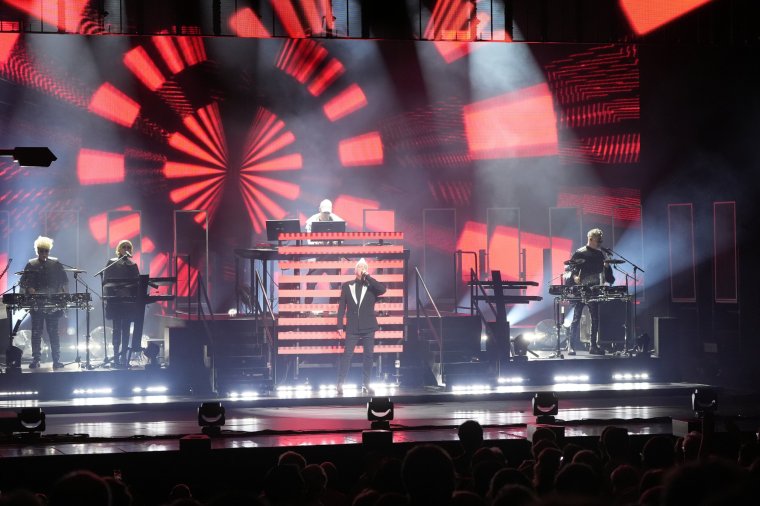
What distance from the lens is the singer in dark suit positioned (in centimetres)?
1245

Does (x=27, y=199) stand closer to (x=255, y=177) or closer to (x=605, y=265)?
(x=255, y=177)

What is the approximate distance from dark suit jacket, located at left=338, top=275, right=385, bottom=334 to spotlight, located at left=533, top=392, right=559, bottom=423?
4635 millimetres

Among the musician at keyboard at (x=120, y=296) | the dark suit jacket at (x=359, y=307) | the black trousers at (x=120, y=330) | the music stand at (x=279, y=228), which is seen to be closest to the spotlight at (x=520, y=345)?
the dark suit jacket at (x=359, y=307)

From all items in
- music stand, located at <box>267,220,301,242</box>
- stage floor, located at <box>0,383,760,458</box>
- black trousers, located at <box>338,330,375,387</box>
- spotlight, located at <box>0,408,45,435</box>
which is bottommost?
stage floor, located at <box>0,383,760,458</box>

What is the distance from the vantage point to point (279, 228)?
1321cm

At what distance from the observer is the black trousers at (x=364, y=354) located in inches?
497

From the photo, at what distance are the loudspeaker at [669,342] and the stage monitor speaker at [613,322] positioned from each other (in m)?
0.51

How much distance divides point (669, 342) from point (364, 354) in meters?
4.73

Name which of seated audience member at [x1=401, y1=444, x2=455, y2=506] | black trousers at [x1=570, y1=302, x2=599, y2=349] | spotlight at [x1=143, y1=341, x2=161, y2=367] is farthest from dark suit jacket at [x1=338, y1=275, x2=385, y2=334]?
seated audience member at [x1=401, y1=444, x2=455, y2=506]

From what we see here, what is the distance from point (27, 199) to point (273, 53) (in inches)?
208

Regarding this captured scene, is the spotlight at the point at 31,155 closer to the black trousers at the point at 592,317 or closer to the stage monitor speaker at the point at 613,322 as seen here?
the black trousers at the point at 592,317

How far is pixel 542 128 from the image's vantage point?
64.8 feet

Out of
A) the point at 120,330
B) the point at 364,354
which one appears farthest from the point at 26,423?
the point at 120,330

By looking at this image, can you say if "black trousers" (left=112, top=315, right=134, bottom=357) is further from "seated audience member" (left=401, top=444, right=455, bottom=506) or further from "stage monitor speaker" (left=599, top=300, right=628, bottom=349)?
"seated audience member" (left=401, top=444, right=455, bottom=506)
